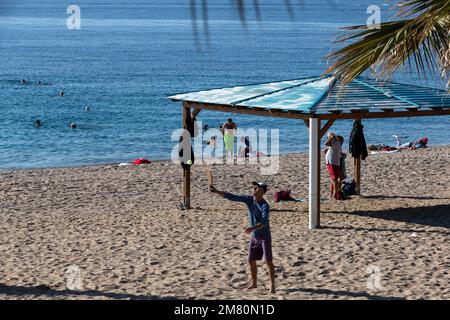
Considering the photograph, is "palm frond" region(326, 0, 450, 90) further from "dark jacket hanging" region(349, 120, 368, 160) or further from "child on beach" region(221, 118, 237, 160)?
"child on beach" region(221, 118, 237, 160)

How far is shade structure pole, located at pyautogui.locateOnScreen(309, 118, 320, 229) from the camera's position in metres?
12.8

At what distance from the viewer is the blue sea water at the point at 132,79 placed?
3131cm

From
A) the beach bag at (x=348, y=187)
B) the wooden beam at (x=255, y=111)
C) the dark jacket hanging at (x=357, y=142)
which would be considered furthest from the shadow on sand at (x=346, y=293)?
the dark jacket hanging at (x=357, y=142)

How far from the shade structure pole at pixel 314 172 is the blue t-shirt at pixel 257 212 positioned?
4.06 m

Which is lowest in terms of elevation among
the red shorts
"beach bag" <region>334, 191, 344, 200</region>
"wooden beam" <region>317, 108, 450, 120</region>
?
"beach bag" <region>334, 191, 344, 200</region>

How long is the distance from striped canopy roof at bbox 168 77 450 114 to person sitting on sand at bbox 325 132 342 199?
3.77 ft

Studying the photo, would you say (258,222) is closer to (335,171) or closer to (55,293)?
(55,293)

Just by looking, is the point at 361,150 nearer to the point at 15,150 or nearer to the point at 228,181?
the point at 228,181

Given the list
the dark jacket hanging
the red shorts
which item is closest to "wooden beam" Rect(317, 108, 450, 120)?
the red shorts

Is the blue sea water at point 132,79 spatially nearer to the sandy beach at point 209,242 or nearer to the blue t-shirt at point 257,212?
the blue t-shirt at point 257,212

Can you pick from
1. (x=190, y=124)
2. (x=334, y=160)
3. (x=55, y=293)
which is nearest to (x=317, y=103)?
(x=334, y=160)

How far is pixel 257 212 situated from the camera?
8.94m

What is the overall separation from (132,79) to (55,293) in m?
56.4

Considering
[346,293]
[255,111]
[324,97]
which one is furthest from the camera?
[255,111]
